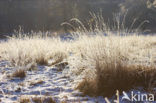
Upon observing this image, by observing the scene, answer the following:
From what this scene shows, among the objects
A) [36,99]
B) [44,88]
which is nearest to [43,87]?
[44,88]

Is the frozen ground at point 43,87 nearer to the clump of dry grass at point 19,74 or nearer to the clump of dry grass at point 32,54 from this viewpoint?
the clump of dry grass at point 19,74

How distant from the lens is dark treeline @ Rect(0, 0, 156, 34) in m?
22.7

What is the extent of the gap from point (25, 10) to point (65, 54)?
26903mm

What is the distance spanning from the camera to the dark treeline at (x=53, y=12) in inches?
893

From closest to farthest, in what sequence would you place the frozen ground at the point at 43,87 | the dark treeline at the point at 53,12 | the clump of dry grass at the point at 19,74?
the frozen ground at the point at 43,87, the clump of dry grass at the point at 19,74, the dark treeline at the point at 53,12

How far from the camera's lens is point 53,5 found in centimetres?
2872

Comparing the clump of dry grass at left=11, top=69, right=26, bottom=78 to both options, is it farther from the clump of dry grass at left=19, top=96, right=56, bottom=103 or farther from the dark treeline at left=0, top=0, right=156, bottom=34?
the dark treeline at left=0, top=0, right=156, bottom=34

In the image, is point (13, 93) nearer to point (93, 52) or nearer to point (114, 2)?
point (93, 52)

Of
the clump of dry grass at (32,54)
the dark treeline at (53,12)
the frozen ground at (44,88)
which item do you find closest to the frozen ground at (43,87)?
the frozen ground at (44,88)

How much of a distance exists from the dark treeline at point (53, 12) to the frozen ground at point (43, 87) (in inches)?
711

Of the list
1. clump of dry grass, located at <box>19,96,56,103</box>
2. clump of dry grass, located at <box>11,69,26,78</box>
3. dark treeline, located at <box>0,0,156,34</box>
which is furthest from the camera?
dark treeline, located at <box>0,0,156,34</box>

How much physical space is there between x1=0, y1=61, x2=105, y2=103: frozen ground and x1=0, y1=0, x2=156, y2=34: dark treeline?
59.2ft

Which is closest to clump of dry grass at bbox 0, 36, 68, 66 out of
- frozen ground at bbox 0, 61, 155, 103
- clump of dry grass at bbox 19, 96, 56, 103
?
frozen ground at bbox 0, 61, 155, 103

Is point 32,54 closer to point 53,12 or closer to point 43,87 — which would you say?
point 43,87
